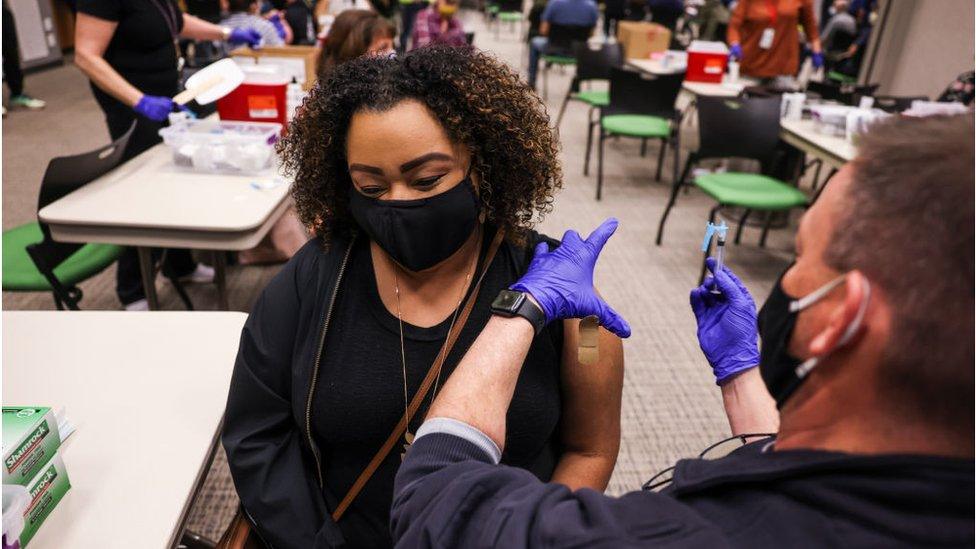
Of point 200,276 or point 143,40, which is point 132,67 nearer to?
point 143,40

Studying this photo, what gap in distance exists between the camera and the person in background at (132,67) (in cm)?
245

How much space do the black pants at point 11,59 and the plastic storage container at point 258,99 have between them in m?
4.33

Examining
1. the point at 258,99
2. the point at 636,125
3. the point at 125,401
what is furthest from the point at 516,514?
the point at 636,125

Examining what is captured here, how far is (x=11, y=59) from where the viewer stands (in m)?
5.57

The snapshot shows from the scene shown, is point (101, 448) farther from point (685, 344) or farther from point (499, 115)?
point (685, 344)

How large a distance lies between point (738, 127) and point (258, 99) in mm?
2500

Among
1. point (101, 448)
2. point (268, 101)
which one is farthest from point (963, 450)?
point (268, 101)

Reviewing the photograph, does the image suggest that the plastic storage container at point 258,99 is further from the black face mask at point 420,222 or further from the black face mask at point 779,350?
the black face mask at point 779,350

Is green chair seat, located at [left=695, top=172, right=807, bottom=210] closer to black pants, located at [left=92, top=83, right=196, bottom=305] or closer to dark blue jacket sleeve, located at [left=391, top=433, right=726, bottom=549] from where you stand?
black pants, located at [left=92, top=83, right=196, bottom=305]

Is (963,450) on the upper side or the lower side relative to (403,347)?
upper

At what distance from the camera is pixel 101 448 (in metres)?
1.03

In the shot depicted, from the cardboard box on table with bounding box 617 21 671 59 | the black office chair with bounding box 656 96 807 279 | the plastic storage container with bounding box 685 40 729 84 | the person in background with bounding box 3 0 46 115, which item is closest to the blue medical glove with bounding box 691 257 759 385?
the black office chair with bounding box 656 96 807 279

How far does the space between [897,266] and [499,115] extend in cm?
74

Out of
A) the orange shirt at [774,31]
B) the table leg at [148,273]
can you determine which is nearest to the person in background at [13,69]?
the table leg at [148,273]
